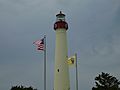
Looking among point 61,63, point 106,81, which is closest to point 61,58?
point 61,63

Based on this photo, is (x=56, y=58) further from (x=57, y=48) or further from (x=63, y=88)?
(x=63, y=88)

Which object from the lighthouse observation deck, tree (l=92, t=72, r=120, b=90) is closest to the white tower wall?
the lighthouse observation deck

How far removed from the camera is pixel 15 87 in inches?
2815

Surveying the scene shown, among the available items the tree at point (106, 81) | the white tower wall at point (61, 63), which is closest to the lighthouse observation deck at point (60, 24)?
the white tower wall at point (61, 63)

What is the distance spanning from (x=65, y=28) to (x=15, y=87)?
1029 inches

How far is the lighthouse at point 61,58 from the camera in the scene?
161ft

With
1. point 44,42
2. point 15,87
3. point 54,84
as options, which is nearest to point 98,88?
point 15,87

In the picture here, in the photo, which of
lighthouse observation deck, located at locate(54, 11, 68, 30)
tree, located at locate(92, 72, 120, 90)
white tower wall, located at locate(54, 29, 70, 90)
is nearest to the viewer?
white tower wall, located at locate(54, 29, 70, 90)

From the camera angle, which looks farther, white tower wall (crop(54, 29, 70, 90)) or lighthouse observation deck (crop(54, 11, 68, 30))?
lighthouse observation deck (crop(54, 11, 68, 30))

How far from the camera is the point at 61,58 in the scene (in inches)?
1970

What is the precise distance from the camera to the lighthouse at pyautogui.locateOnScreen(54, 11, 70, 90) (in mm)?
49094

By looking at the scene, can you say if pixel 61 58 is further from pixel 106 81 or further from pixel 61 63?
pixel 106 81

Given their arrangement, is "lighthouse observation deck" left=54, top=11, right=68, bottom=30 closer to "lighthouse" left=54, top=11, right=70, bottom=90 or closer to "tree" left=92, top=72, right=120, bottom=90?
"lighthouse" left=54, top=11, right=70, bottom=90

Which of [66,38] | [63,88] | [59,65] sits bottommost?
[63,88]
